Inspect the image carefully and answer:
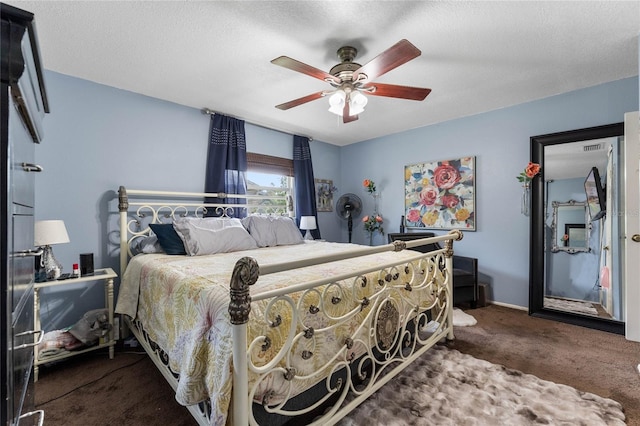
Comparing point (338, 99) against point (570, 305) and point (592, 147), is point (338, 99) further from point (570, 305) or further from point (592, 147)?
point (570, 305)

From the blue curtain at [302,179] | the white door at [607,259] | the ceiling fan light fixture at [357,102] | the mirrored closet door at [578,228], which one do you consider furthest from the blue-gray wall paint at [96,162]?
the white door at [607,259]

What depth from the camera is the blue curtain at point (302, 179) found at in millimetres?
4164

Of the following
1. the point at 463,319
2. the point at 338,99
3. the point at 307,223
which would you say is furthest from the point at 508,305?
the point at 338,99

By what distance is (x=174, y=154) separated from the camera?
3014 mm

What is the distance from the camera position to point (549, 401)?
1.57 meters

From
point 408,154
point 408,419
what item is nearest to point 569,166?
point 408,154

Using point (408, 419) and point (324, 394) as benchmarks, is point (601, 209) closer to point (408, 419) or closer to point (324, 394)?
point (408, 419)

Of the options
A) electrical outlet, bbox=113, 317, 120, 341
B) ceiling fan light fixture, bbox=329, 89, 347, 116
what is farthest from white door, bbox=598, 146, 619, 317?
electrical outlet, bbox=113, 317, 120, 341

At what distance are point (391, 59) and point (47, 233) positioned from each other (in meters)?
2.50

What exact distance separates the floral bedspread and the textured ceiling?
5.06 feet

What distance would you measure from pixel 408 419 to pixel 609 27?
8.85 feet

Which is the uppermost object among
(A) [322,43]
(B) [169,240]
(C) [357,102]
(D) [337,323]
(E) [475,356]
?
(A) [322,43]

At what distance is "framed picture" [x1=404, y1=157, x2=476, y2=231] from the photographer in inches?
139

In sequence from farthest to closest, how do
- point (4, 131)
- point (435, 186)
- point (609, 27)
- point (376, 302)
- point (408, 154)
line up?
1. point (408, 154)
2. point (435, 186)
3. point (609, 27)
4. point (376, 302)
5. point (4, 131)
